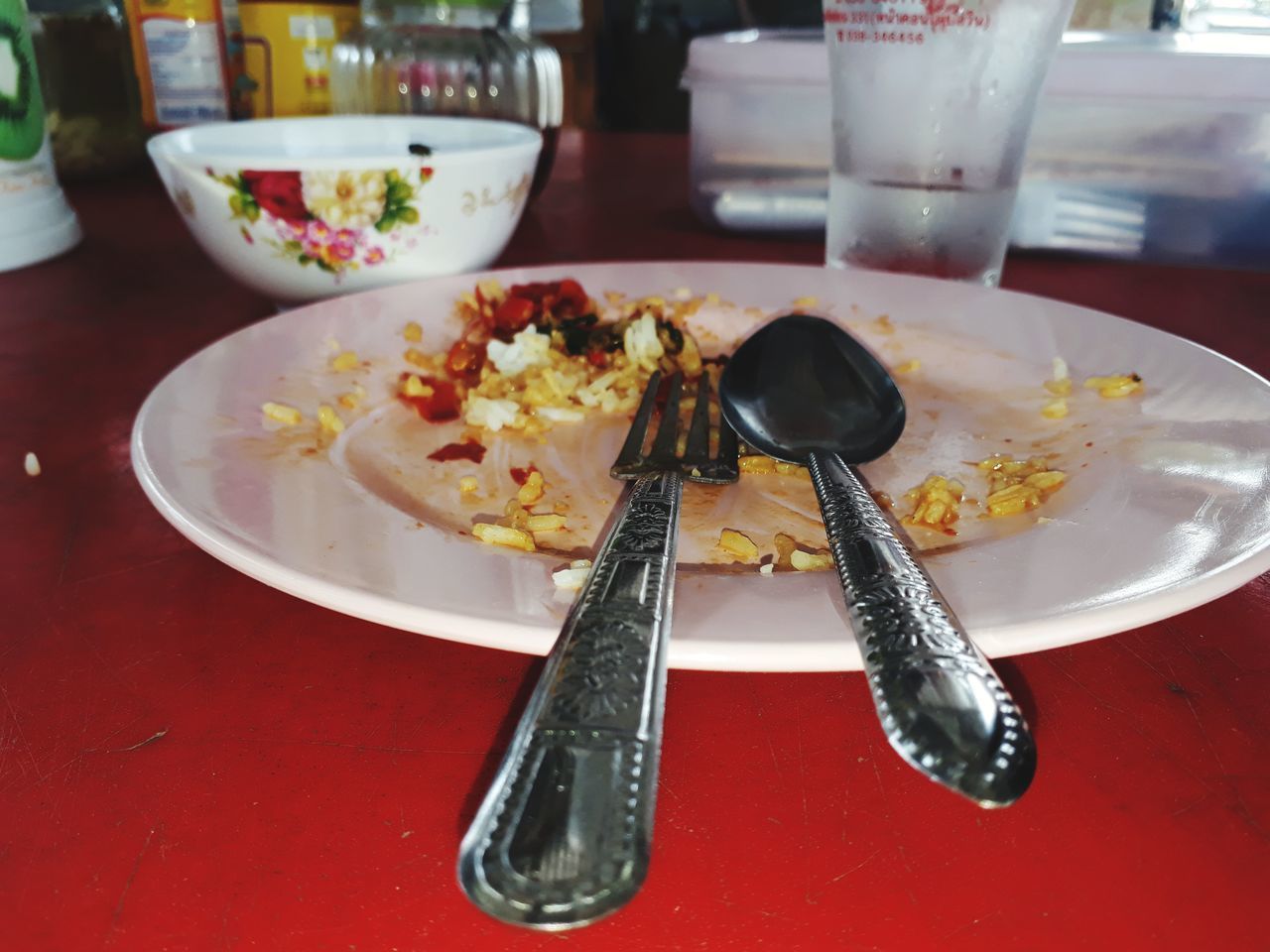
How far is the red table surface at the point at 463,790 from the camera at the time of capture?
26 cm

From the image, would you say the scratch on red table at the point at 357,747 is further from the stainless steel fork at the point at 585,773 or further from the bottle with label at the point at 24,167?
the bottle with label at the point at 24,167

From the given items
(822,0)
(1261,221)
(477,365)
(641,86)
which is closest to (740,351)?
(477,365)

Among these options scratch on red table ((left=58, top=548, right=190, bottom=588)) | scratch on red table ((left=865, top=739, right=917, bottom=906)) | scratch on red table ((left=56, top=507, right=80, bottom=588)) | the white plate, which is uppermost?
the white plate

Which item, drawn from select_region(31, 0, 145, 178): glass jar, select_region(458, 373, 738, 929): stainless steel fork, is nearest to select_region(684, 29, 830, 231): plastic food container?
select_region(458, 373, 738, 929): stainless steel fork

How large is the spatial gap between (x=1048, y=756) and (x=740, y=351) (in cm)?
31

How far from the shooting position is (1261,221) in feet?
2.85

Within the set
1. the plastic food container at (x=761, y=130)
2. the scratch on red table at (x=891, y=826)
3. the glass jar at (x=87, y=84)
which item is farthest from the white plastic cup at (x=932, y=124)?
the glass jar at (x=87, y=84)

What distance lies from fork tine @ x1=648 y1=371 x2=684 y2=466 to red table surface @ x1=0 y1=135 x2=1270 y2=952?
0.14m

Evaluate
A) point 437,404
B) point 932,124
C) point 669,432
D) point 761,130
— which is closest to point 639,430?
point 669,432

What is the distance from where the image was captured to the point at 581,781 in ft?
0.74

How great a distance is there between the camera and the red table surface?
0.26 meters

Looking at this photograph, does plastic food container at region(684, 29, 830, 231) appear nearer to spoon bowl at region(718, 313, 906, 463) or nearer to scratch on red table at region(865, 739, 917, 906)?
spoon bowl at region(718, 313, 906, 463)

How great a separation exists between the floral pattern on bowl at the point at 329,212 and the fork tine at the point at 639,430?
0.24 m

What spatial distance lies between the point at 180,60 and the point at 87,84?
176mm
